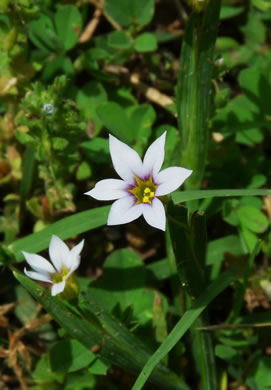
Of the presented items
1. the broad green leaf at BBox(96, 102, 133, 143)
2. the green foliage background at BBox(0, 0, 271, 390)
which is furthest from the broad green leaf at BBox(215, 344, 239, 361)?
the broad green leaf at BBox(96, 102, 133, 143)

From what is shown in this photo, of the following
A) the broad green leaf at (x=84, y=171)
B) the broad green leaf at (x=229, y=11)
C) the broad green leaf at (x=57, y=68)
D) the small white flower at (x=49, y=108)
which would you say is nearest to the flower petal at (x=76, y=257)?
the small white flower at (x=49, y=108)

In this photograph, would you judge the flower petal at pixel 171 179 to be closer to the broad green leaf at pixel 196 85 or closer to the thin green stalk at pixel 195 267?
the thin green stalk at pixel 195 267

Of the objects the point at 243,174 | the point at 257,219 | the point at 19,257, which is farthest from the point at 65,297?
the point at 243,174

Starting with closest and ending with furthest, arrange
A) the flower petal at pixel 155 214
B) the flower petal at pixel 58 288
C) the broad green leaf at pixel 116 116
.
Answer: the flower petal at pixel 155 214 < the flower petal at pixel 58 288 < the broad green leaf at pixel 116 116

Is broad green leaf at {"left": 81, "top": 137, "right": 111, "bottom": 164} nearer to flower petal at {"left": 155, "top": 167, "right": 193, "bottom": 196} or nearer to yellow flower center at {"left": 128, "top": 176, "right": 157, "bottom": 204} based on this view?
yellow flower center at {"left": 128, "top": 176, "right": 157, "bottom": 204}

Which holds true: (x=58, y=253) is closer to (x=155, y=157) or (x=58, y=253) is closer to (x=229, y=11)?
(x=155, y=157)

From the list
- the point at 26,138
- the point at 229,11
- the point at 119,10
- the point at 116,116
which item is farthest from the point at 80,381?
the point at 229,11

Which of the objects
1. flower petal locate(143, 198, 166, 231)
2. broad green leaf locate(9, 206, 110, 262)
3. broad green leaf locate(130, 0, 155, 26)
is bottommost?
broad green leaf locate(9, 206, 110, 262)
